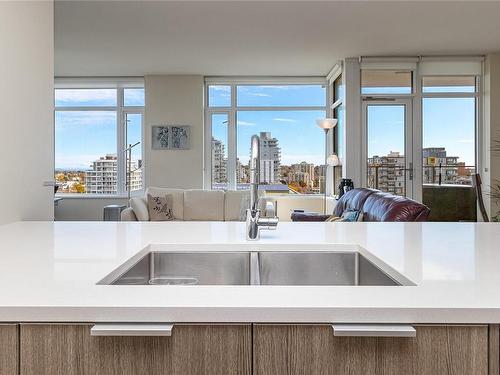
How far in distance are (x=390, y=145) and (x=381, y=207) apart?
4.10 meters

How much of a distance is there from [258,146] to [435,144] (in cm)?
676

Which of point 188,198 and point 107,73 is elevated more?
point 107,73

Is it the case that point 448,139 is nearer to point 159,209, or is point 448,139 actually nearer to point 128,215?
point 159,209

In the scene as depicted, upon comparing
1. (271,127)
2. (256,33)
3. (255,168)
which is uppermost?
(256,33)

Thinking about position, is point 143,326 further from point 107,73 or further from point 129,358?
point 107,73

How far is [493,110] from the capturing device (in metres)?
7.02

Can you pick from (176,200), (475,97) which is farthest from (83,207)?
(475,97)

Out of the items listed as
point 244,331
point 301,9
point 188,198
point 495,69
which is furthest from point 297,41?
point 244,331

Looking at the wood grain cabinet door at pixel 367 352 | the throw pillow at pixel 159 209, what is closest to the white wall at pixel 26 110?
the wood grain cabinet door at pixel 367 352

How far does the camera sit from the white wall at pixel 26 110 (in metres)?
1.96

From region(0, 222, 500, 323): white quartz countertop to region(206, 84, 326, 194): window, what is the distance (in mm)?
7042

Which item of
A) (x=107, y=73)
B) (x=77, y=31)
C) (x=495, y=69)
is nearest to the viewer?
(x=77, y=31)

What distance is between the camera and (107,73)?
7965mm

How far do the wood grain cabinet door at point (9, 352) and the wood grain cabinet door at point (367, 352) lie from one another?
41 cm
